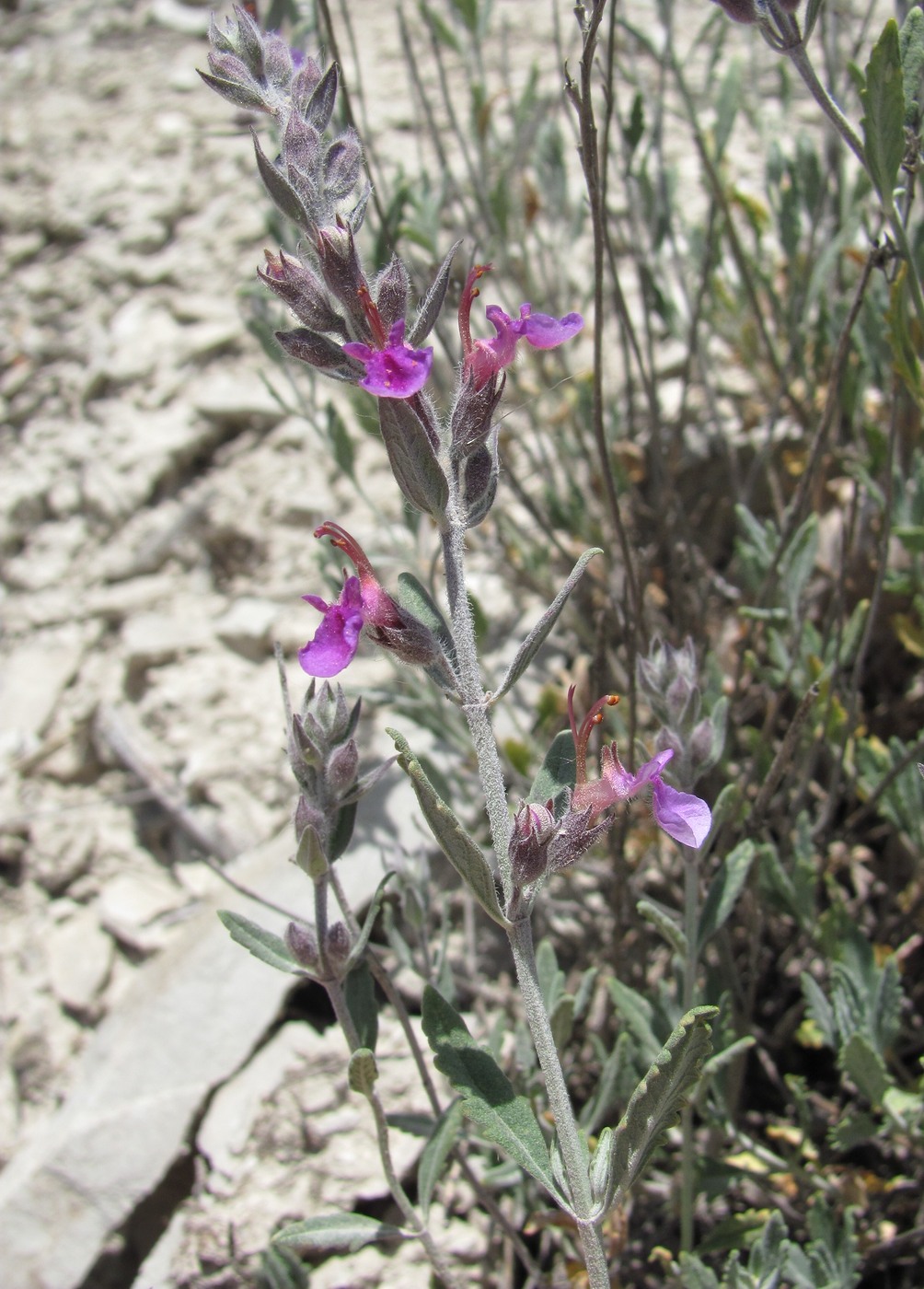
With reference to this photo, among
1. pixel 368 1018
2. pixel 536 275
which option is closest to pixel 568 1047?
pixel 368 1018

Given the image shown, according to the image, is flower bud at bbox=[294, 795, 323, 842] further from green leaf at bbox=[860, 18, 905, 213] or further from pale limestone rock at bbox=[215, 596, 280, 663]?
pale limestone rock at bbox=[215, 596, 280, 663]

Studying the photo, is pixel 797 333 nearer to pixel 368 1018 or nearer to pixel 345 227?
pixel 345 227

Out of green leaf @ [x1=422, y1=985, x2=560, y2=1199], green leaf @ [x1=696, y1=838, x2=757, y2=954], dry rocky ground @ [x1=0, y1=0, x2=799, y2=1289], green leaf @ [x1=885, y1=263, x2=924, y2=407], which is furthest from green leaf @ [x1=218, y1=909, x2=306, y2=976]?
green leaf @ [x1=885, y1=263, x2=924, y2=407]

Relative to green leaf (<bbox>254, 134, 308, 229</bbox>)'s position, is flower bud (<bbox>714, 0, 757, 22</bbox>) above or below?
above

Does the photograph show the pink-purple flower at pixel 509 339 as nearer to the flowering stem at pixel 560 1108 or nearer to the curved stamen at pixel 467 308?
the curved stamen at pixel 467 308

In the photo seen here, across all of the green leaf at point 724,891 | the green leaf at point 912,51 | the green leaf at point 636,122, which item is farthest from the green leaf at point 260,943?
the green leaf at point 636,122

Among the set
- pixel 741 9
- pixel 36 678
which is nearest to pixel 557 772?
pixel 741 9
